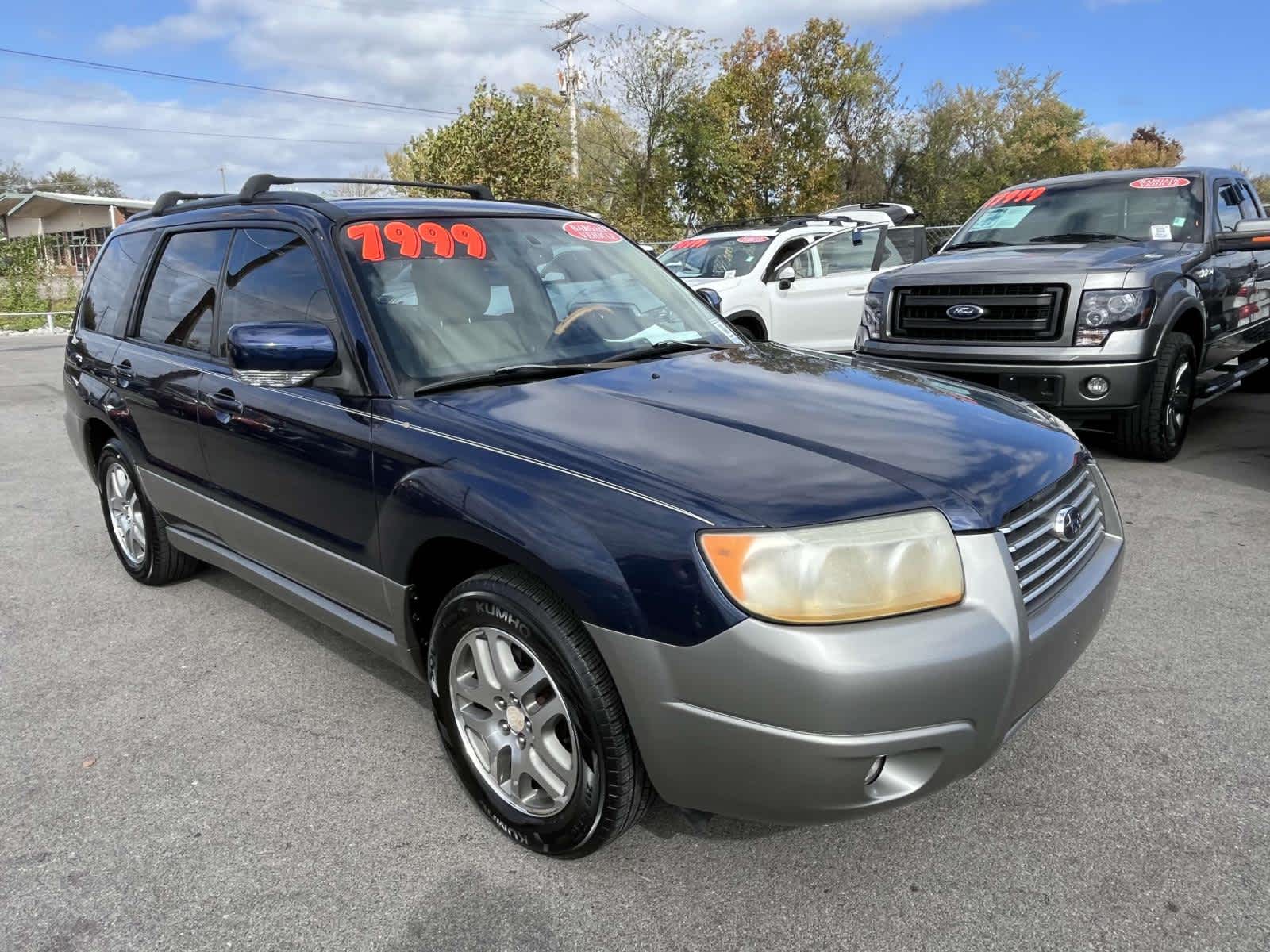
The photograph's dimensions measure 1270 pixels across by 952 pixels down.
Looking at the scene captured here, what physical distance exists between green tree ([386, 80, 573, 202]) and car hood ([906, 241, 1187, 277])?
18.8 metres

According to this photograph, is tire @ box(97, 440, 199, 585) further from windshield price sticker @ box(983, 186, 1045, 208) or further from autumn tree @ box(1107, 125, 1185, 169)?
autumn tree @ box(1107, 125, 1185, 169)

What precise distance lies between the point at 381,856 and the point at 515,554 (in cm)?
96

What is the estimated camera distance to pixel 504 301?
123 inches

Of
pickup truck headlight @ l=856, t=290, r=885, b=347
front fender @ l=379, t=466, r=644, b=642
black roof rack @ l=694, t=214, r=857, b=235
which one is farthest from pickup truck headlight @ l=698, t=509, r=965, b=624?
black roof rack @ l=694, t=214, r=857, b=235

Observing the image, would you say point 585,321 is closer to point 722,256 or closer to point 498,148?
point 722,256

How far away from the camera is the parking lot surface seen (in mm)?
2219

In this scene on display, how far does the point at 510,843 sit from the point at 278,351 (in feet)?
5.04

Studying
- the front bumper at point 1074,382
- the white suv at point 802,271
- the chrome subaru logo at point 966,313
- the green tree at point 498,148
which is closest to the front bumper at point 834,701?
the front bumper at point 1074,382

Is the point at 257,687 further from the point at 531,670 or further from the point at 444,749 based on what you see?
the point at 531,670

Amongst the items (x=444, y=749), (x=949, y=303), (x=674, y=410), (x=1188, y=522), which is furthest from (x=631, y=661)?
(x=949, y=303)

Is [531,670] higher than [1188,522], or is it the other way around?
[531,670]

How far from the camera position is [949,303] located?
6.23 metres

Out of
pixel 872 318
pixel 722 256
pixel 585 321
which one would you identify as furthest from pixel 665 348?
pixel 722 256

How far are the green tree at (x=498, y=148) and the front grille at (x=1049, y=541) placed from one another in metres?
22.7
